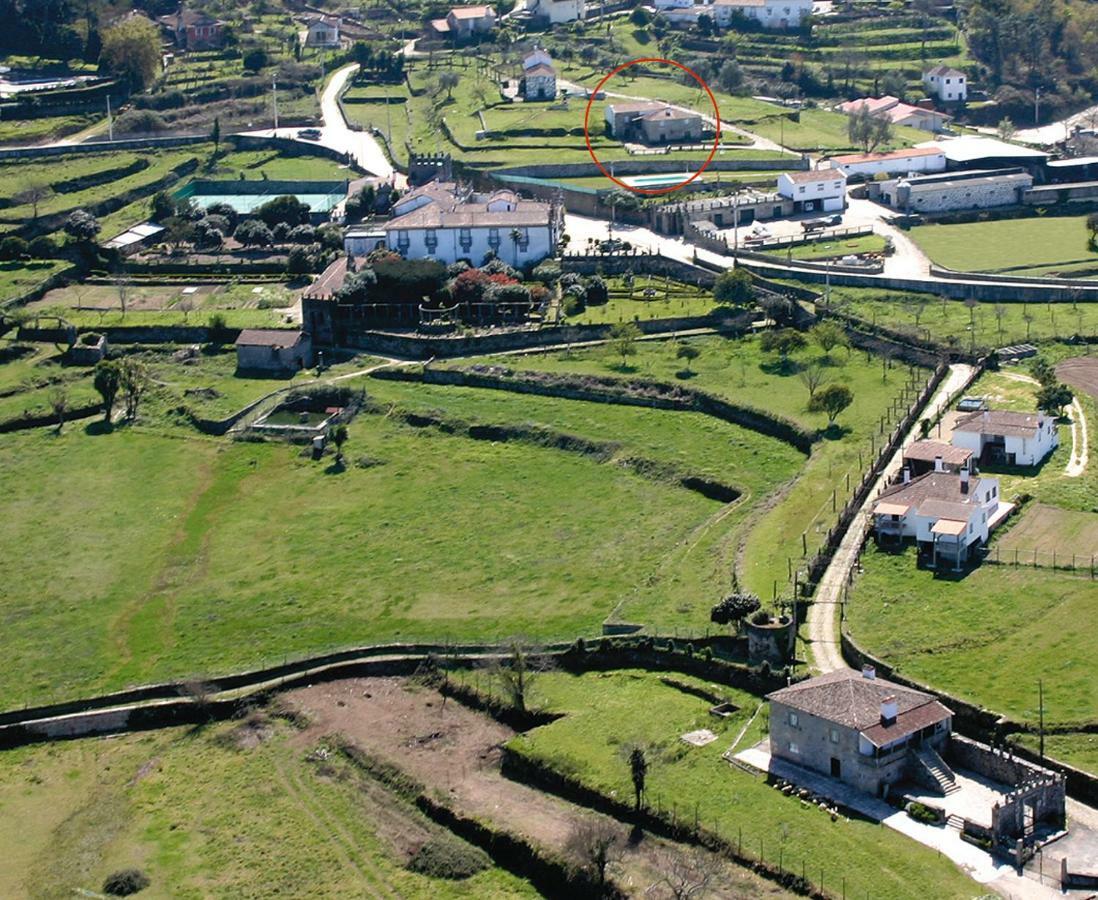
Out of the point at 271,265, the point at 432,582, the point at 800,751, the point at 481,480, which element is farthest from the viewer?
the point at 271,265

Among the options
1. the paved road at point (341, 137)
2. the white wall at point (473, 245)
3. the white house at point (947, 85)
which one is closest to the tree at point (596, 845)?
the white wall at point (473, 245)

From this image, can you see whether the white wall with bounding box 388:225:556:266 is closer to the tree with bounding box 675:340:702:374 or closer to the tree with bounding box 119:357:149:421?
the tree with bounding box 675:340:702:374

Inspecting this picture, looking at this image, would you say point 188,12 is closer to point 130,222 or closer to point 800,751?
point 130,222

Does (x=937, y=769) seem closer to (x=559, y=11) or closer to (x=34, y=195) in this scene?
(x=34, y=195)

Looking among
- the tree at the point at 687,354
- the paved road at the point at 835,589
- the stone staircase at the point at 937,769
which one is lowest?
the stone staircase at the point at 937,769

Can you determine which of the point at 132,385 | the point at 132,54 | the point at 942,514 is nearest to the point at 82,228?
the point at 132,385

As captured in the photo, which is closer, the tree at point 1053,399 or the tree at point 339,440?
the tree at point 1053,399

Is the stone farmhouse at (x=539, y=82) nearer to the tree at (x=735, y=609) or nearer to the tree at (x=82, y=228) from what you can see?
the tree at (x=82, y=228)

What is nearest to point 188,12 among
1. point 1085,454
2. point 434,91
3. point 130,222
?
point 434,91
